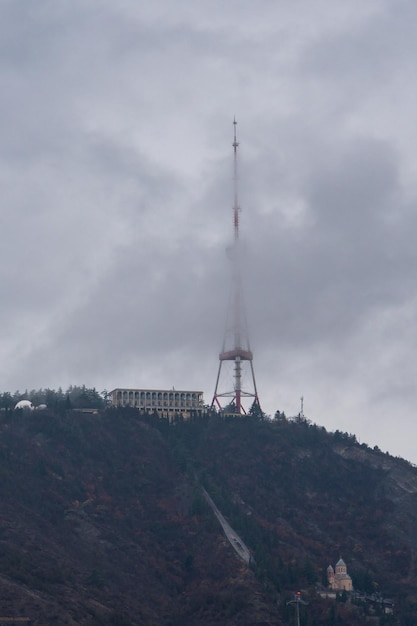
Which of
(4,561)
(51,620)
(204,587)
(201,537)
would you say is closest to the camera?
(51,620)

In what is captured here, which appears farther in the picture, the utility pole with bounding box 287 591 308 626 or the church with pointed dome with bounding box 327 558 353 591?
the church with pointed dome with bounding box 327 558 353 591

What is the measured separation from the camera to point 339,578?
187m

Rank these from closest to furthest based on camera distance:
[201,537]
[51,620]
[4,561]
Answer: [51,620] → [4,561] → [201,537]

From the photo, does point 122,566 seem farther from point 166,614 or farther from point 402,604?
point 402,604

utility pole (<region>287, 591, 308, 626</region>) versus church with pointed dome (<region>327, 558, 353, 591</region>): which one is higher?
church with pointed dome (<region>327, 558, 353, 591</region>)

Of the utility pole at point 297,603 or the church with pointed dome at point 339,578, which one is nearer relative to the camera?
the utility pole at point 297,603

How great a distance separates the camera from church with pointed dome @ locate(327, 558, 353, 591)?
185625 mm

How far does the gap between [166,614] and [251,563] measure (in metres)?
18.8

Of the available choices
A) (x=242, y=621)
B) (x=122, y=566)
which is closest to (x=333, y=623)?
(x=242, y=621)

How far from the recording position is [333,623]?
17125cm

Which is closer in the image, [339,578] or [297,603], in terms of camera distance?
[297,603]

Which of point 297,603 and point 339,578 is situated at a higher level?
point 339,578

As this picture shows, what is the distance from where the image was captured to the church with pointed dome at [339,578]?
185625mm

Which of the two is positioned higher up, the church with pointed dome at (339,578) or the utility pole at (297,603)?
the church with pointed dome at (339,578)
